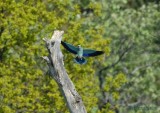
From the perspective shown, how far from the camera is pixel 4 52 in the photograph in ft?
46.6

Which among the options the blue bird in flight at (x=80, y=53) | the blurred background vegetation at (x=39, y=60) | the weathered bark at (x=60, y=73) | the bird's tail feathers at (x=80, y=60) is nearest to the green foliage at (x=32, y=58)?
the blurred background vegetation at (x=39, y=60)

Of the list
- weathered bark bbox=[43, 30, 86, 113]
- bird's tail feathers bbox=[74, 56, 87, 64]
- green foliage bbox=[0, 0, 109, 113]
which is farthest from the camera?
green foliage bbox=[0, 0, 109, 113]

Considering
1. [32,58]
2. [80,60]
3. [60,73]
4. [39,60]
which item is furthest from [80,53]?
[39,60]

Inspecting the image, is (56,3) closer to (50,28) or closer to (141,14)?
(50,28)

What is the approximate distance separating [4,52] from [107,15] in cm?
661

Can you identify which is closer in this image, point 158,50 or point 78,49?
point 78,49

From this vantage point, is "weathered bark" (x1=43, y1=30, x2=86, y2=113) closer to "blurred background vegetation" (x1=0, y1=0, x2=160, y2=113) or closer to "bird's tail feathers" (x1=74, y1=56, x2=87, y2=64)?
"bird's tail feathers" (x1=74, y1=56, x2=87, y2=64)

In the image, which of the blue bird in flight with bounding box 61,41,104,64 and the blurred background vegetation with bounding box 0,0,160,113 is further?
the blurred background vegetation with bounding box 0,0,160,113

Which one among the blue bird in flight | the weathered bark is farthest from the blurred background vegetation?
the blue bird in flight

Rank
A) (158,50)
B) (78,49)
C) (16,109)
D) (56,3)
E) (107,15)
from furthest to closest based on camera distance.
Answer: (158,50) < (107,15) < (56,3) < (16,109) < (78,49)

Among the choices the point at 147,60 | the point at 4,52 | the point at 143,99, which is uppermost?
the point at 4,52

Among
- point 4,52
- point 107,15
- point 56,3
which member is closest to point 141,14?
point 107,15

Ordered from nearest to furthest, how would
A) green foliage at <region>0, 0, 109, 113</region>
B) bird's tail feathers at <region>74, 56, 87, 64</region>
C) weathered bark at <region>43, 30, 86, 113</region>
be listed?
bird's tail feathers at <region>74, 56, 87, 64</region>, weathered bark at <region>43, 30, 86, 113</region>, green foliage at <region>0, 0, 109, 113</region>

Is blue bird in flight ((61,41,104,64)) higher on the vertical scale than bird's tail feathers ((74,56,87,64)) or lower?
higher
